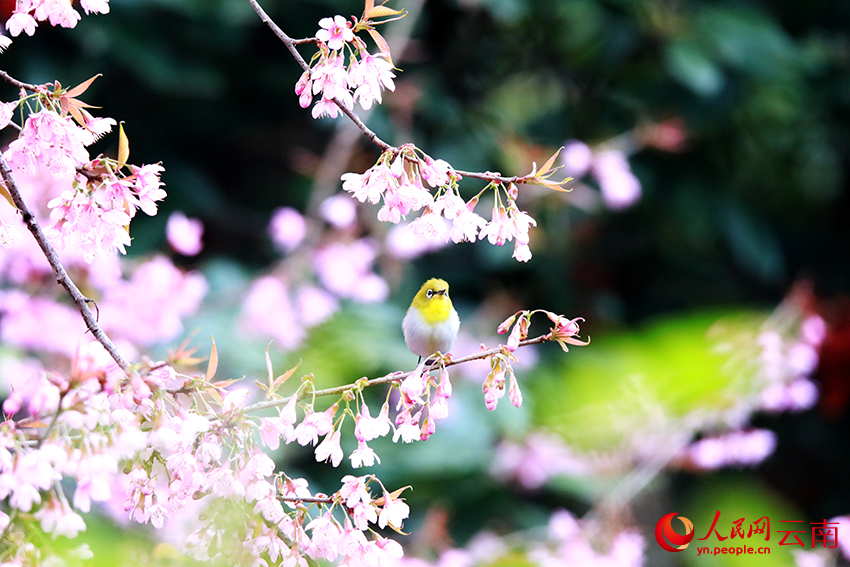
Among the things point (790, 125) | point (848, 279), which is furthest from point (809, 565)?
point (790, 125)

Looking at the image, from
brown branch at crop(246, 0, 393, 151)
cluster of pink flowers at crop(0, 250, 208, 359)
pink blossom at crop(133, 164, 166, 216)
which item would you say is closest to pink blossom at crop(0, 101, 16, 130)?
pink blossom at crop(133, 164, 166, 216)

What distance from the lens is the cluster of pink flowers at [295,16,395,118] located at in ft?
2.84

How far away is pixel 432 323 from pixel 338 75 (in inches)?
25.1

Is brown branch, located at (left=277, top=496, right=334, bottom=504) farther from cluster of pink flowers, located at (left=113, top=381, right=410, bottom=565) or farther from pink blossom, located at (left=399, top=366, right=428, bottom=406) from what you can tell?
pink blossom, located at (left=399, top=366, right=428, bottom=406)

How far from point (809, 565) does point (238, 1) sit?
107 inches

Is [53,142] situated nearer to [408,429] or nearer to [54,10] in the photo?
[54,10]

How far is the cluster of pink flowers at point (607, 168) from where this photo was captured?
9.22 feet

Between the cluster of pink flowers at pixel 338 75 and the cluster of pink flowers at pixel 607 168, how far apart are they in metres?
1.97

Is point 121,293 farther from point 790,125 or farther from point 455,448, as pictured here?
point 790,125

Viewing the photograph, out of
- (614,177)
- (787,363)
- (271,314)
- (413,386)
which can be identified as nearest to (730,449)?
(787,363)

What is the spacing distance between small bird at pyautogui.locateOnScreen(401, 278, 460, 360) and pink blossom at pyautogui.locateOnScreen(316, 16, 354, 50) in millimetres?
632

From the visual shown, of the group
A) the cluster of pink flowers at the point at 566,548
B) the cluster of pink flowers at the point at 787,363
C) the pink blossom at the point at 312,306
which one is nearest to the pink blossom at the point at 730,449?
the cluster of pink flowers at the point at 787,363

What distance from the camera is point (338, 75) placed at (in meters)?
0.87

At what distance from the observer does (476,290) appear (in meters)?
3.44
